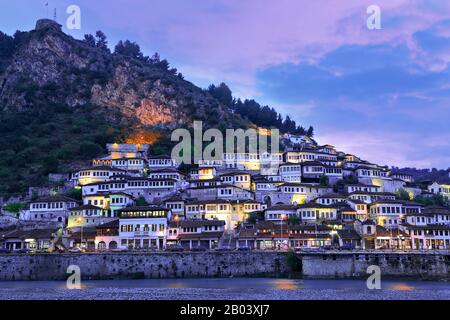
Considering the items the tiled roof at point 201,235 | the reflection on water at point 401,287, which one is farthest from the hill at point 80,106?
the reflection on water at point 401,287

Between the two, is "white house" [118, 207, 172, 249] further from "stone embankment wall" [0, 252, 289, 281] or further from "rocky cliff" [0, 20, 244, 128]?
"rocky cliff" [0, 20, 244, 128]

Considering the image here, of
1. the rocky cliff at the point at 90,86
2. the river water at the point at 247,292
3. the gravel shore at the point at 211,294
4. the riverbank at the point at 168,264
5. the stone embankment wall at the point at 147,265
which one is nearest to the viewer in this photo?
the gravel shore at the point at 211,294

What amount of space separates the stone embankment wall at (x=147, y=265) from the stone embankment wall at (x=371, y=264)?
12.5 ft

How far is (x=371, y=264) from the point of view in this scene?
59781 millimetres

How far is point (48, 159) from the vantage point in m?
108

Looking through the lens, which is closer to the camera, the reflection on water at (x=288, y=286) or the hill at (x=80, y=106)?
the reflection on water at (x=288, y=286)

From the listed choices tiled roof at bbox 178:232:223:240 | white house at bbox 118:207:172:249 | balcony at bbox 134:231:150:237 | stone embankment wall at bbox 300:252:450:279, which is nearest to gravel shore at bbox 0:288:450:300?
stone embankment wall at bbox 300:252:450:279

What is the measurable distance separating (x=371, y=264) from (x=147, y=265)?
26725 millimetres

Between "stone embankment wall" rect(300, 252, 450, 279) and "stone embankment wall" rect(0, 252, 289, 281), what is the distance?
3.80 metres

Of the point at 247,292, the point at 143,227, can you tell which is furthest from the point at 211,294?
the point at 143,227

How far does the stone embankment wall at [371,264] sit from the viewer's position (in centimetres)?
5972

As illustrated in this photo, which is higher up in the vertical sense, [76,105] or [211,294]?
[76,105]

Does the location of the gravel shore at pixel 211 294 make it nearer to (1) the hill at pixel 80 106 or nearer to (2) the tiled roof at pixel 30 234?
(2) the tiled roof at pixel 30 234

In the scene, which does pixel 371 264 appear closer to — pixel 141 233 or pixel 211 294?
pixel 211 294
